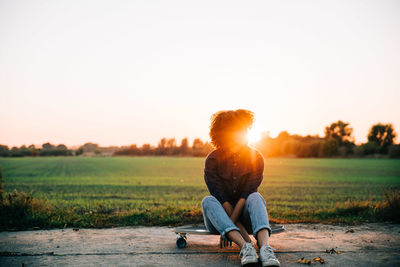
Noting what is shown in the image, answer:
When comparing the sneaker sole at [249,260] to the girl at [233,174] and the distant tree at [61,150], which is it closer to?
the girl at [233,174]

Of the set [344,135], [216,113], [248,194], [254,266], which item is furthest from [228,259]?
[344,135]

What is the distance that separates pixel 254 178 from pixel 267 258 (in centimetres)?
106

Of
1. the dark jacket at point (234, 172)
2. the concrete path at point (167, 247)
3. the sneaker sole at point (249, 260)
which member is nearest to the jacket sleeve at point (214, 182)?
the dark jacket at point (234, 172)

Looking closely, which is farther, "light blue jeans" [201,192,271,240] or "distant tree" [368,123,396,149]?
"distant tree" [368,123,396,149]

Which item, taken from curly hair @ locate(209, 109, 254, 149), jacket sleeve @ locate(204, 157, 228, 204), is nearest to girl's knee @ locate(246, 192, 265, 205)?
jacket sleeve @ locate(204, 157, 228, 204)

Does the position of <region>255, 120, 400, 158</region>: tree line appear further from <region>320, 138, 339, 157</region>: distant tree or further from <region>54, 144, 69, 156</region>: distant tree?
<region>54, 144, 69, 156</region>: distant tree

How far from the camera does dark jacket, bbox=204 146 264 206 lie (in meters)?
4.16

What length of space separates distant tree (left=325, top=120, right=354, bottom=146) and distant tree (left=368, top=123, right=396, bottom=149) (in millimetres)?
6875

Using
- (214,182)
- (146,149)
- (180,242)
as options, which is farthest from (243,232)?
(146,149)

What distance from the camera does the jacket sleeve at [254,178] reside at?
4.11 metres

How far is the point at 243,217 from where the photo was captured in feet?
13.5

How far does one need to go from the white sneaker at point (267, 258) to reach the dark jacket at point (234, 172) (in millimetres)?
827

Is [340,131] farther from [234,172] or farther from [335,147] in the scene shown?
[234,172]

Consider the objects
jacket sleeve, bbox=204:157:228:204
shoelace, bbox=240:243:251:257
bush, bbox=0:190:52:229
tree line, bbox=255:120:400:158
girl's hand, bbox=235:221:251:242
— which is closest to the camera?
shoelace, bbox=240:243:251:257
